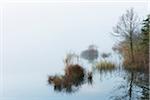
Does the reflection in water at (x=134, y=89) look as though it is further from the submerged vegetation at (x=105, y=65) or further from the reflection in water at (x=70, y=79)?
the submerged vegetation at (x=105, y=65)

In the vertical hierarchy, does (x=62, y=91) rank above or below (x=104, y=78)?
below

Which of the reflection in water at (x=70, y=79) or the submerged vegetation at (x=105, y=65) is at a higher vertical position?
the submerged vegetation at (x=105, y=65)

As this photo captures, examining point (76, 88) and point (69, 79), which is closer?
point (76, 88)

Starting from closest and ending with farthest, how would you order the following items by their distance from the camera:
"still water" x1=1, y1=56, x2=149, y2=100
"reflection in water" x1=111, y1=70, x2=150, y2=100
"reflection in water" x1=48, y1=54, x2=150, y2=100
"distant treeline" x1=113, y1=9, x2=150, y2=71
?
"reflection in water" x1=111, y1=70, x2=150, y2=100, "reflection in water" x1=48, y1=54, x2=150, y2=100, "still water" x1=1, y1=56, x2=149, y2=100, "distant treeline" x1=113, y1=9, x2=150, y2=71

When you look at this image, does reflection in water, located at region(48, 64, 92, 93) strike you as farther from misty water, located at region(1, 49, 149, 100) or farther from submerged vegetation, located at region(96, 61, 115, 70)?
submerged vegetation, located at region(96, 61, 115, 70)

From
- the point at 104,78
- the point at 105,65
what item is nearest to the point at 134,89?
the point at 104,78

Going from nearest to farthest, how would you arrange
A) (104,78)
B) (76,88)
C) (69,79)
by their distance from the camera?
(76,88) < (69,79) < (104,78)

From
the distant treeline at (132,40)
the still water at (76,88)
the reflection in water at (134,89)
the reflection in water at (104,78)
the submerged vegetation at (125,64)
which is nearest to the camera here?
the reflection in water at (134,89)

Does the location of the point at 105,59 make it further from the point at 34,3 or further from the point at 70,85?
the point at 34,3

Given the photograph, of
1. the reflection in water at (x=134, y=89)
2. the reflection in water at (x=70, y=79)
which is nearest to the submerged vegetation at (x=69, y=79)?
the reflection in water at (x=70, y=79)

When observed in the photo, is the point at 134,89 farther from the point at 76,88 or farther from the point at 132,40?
the point at 132,40

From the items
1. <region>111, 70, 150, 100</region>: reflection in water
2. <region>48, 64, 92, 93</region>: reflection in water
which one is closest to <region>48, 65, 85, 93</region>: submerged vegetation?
<region>48, 64, 92, 93</region>: reflection in water

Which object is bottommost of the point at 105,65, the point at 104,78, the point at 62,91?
Answer: the point at 62,91

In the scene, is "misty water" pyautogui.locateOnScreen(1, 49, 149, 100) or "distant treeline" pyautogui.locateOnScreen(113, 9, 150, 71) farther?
"distant treeline" pyautogui.locateOnScreen(113, 9, 150, 71)
